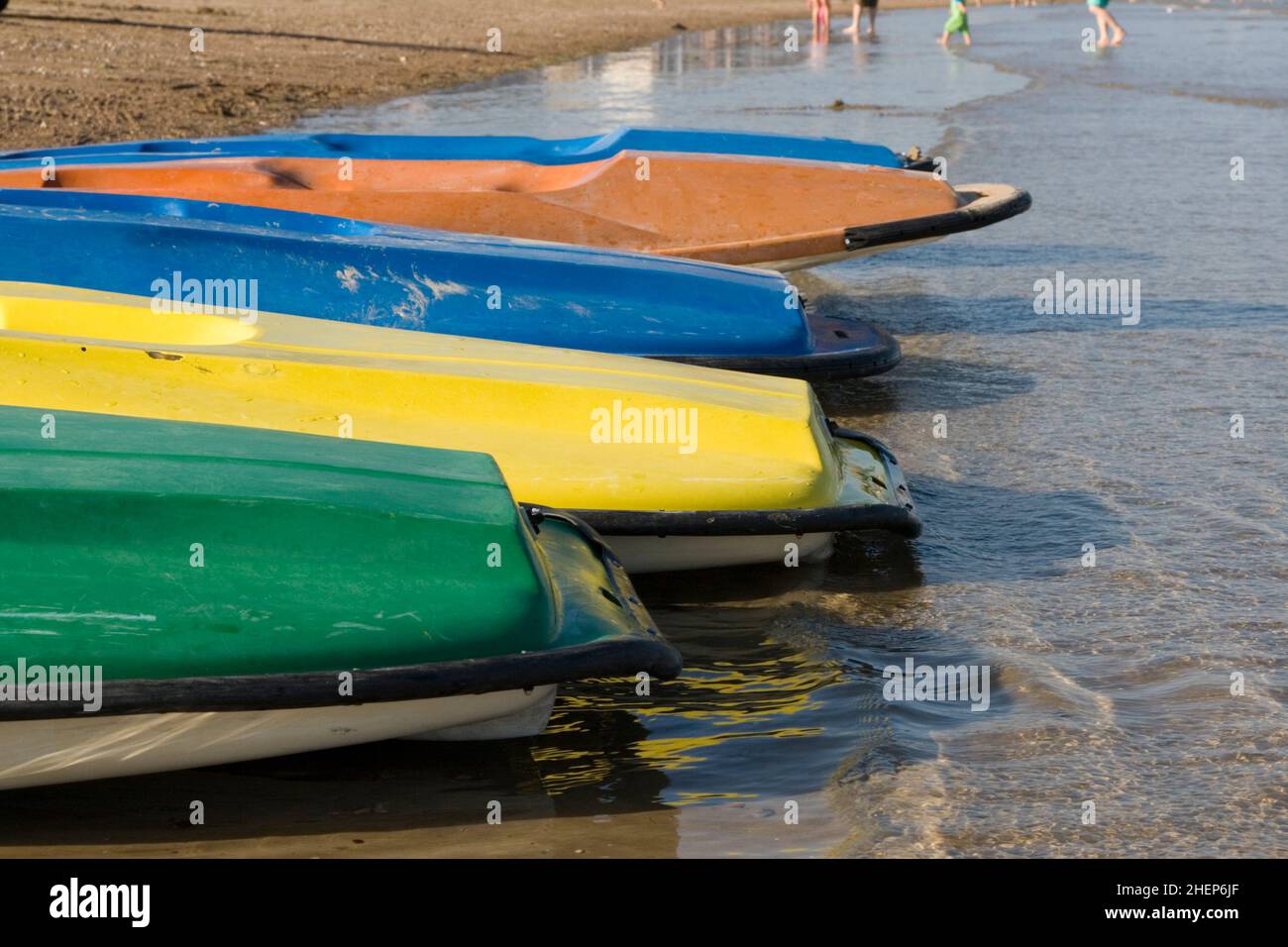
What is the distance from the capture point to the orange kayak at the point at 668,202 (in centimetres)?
762

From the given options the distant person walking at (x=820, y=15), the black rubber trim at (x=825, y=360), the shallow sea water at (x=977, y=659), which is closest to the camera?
the shallow sea water at (x=977, y=659)

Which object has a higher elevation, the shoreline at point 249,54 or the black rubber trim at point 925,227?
the shoreline at point 249,54

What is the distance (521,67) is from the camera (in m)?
22.1

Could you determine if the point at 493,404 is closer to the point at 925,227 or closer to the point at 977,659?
the point at 977,659

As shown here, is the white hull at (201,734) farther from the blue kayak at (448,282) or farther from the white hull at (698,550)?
the blue kayak at (448,282)

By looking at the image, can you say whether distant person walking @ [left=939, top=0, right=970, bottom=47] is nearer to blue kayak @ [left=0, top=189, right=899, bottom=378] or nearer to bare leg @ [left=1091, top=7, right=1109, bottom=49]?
bare leg @ [left=1091, top=7, right=1109, bottom=49]

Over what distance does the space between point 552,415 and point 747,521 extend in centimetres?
68

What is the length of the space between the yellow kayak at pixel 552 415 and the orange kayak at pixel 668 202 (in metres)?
2.69

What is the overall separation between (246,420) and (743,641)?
1.52 meters

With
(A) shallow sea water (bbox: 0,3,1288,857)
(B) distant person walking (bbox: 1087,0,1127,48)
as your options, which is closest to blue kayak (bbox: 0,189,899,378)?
(A) shallow sea water (bbox: 0,3,1288,857)

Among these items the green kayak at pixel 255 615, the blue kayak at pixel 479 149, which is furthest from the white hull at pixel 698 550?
the blue kayak at pixel 479 149

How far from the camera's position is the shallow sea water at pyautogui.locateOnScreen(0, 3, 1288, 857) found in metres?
3.40
